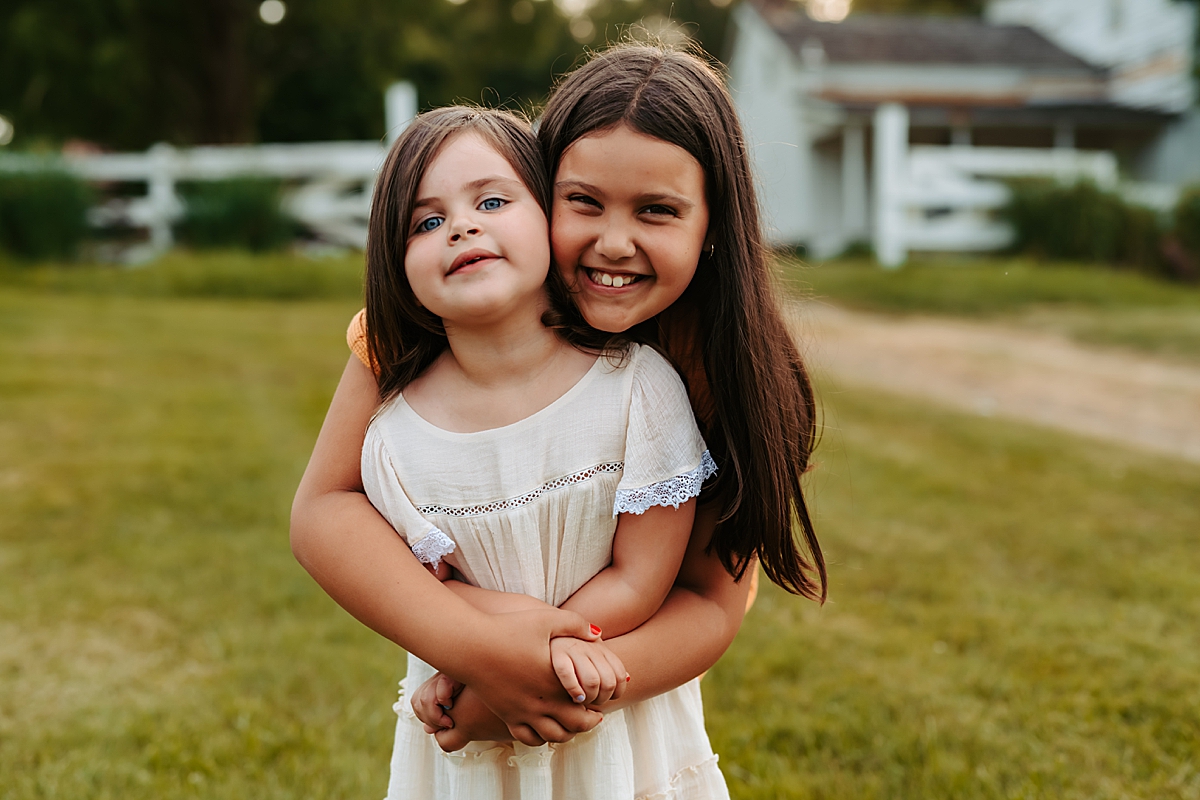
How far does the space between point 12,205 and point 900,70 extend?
1512 centimetres

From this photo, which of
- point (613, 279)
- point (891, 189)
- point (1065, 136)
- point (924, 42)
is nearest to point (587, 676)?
point (613, 279)

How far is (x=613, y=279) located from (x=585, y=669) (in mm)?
518

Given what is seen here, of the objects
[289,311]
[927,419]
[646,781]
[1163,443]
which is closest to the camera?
[646,781]

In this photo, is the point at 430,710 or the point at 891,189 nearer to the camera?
the point at 430,710

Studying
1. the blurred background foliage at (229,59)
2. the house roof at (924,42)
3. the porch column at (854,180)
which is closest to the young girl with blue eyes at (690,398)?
the porch column at (854,180)

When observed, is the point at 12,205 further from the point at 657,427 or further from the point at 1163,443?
the point at 657,427

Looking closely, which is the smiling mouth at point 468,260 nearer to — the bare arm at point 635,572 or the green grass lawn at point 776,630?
the bare arm at point 635,572

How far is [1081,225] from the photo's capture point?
1235 centimetres

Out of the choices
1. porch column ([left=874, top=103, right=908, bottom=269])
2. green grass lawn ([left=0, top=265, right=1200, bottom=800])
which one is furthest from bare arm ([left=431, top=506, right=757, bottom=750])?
porch column ([left=874, top=103, right=908, bottom=269])

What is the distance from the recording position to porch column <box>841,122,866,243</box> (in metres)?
17.7

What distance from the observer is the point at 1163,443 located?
5.54 meters

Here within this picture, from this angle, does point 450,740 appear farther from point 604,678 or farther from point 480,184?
point 480,184

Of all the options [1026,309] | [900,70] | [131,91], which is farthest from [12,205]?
[900,70]

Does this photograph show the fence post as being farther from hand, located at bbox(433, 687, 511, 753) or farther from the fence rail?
hand, located at bbox(433, 687, 511, 753)
